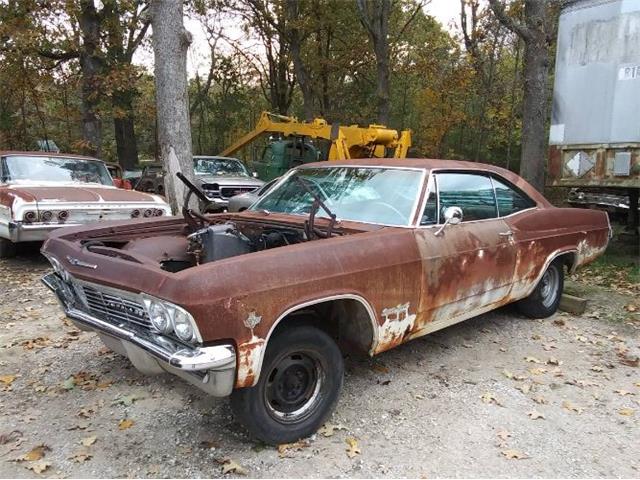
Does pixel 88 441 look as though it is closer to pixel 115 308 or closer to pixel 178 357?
pixel 115 308

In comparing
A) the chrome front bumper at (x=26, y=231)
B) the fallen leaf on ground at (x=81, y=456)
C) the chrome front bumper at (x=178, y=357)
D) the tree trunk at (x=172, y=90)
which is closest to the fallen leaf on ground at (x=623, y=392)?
the chrome front bumper at (x=178, y=357)

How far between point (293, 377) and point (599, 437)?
1921 mm

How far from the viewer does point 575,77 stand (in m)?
7.14

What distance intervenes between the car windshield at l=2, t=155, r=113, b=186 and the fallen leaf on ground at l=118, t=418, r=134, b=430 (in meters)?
5.75

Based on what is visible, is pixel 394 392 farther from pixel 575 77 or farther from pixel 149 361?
pixel 575 77

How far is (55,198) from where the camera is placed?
6.83 m

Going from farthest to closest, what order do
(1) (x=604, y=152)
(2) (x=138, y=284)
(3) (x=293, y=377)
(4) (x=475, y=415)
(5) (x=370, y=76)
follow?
(5) (x=370, y=76) → (1) (x=604, y=152) → (4) (x=475, y=415) → (3) (x=293, y=377) → (2) (x=138, y=284)

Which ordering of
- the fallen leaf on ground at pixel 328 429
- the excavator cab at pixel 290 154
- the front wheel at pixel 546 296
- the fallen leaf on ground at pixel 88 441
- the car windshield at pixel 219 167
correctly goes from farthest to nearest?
the car windshield at pixel 219 167 < the excavator cab at pixel 290 154 < the front wheel at pixel 546 296 < the fallen leaf on ground at pixel 328 429 < the fallen leaf on ground at pixel 88 441

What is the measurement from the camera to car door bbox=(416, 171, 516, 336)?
12.1 ft

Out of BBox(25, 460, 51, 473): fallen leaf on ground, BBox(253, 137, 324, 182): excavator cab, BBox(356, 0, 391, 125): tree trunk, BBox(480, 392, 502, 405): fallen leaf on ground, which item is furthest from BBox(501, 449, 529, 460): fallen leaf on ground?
BBox(356, 0, 391, 125): tree trunk

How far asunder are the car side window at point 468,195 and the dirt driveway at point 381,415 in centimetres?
120

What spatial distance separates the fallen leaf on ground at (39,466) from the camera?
2.78 meters

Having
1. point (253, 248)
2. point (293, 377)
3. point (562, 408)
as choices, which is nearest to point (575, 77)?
point (562, 408)

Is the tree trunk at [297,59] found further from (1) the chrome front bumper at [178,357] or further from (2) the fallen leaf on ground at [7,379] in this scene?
(1) the chrome front bumper at [178,357]
